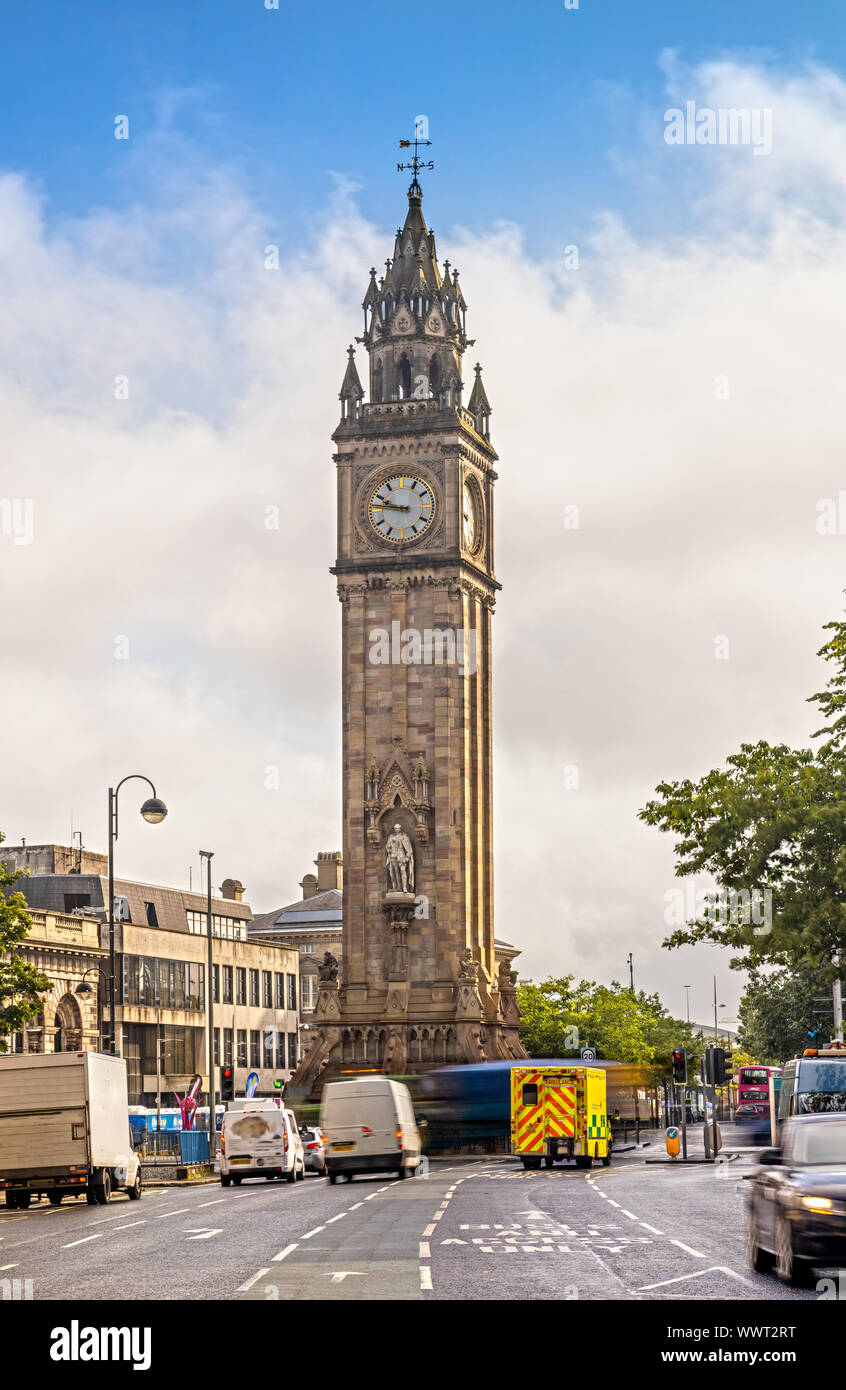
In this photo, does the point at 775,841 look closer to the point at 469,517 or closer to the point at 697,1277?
the point at 697,1277

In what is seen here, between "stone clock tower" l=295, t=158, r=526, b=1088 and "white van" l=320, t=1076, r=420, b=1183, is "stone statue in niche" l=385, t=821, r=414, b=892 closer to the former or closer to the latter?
"stone clock tower" l=295, t=158, r=526, b=1088

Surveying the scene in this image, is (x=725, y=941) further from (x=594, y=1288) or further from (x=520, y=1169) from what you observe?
(x=594, y=1288)

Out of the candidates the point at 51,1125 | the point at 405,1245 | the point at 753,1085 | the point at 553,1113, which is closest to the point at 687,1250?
the point at 405,1245

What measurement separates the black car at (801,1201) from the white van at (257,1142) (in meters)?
32.3

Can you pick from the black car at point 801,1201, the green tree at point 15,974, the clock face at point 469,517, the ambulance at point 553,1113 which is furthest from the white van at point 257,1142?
the clock face at point 469,517

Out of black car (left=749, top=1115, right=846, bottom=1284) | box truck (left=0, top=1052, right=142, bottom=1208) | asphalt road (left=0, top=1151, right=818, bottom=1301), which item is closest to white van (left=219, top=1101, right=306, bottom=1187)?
asphalt road (left=0, top=1151, right=818, bottom=1301)

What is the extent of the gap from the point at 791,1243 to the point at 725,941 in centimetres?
2769

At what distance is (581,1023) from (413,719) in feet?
142

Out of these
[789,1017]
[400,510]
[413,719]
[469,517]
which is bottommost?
[789,1017]

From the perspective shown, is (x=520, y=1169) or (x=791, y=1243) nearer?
(x=791, y=1243)

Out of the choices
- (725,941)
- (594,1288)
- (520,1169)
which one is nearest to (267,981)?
(520,1169)

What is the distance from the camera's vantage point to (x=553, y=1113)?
60219mm

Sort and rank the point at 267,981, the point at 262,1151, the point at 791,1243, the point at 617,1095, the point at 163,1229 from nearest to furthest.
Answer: the point at 791,1243 → the point at 163,1229 → the point at 262,1151 → the point at 617,1095 → the point at 267,981
